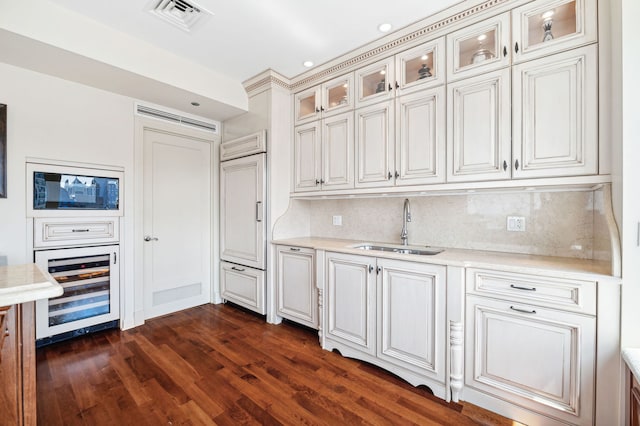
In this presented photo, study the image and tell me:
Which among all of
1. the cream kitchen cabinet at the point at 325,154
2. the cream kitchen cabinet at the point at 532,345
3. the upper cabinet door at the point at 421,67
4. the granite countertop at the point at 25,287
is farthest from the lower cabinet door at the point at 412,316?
the granite countertop at the point at 25,287

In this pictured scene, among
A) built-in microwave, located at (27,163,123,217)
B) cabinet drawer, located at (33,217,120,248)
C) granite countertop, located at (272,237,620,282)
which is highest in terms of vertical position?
built-in microwave, located at (27,163,123,217)

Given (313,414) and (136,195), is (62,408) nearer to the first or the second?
(313,414)

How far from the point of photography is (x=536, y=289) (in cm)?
159

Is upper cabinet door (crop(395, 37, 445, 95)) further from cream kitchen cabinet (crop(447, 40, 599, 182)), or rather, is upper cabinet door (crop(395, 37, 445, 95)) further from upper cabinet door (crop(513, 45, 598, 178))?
upper cabinet door (crop(513, 45, 598, 178))

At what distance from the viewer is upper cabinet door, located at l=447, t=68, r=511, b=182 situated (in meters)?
1.86

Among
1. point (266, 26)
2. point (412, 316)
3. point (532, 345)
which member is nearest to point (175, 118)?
point (266, 26)

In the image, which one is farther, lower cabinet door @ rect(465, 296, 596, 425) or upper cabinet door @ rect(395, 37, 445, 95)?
upper cabinet door @ rect(395, 37, 445, 95)

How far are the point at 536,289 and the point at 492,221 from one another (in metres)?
0.75

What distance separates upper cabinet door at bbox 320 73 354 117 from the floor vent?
1.61 metres

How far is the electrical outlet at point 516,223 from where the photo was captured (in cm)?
210

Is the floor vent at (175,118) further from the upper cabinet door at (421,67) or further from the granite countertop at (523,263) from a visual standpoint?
the granite countertop at (523,263)

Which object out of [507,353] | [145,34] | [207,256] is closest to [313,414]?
[507,353]

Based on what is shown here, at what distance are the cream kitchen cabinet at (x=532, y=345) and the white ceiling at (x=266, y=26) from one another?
6.47ft

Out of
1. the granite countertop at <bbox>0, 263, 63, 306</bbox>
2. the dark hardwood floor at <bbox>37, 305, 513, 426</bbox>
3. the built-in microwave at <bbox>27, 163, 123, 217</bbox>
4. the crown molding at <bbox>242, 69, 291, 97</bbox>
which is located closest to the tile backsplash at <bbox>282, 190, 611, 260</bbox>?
the dark hardwood floor at <bbox>37, 305, 513, 426</bbox>
